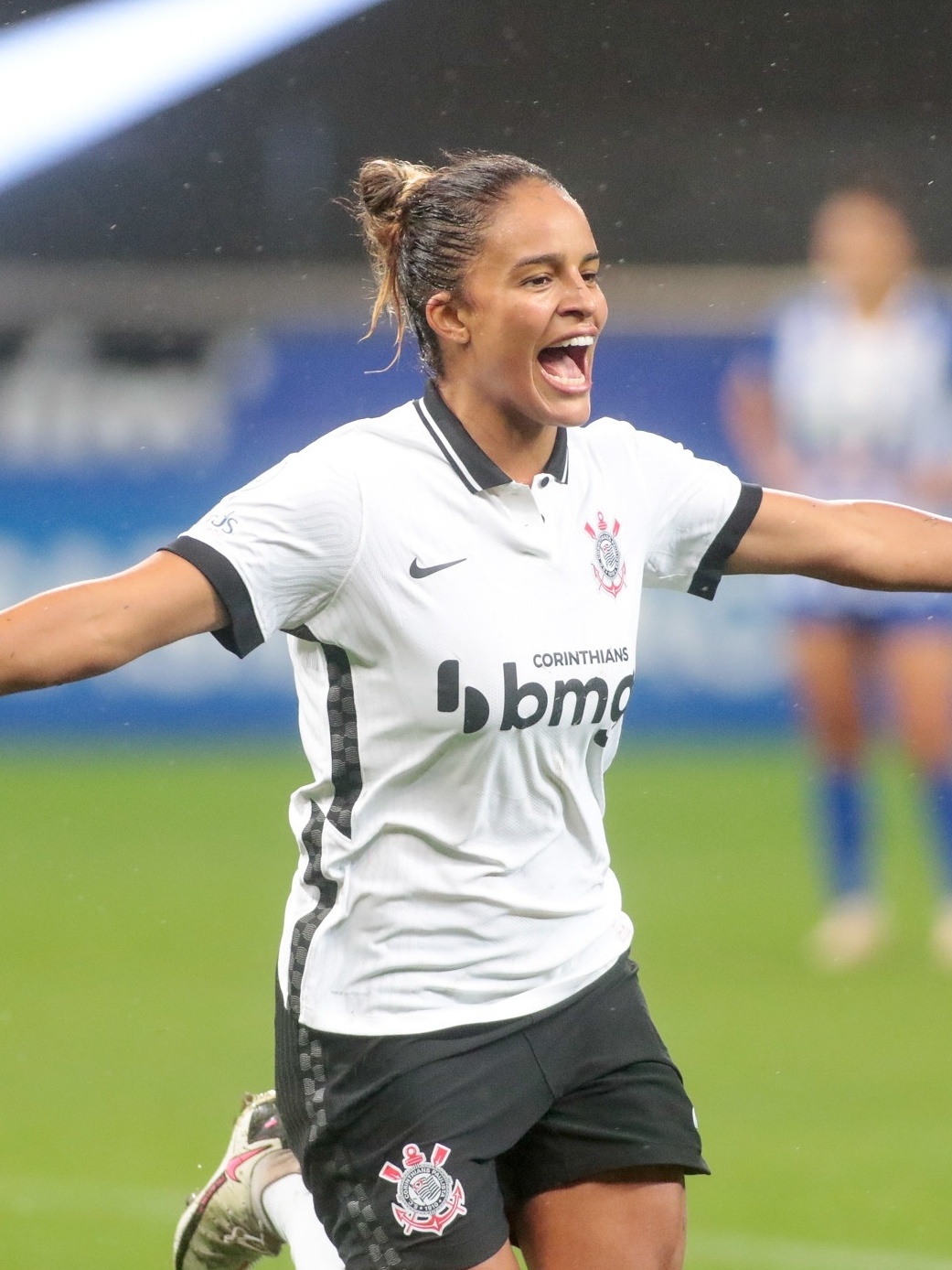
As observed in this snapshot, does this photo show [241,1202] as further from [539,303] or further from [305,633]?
[539,303]

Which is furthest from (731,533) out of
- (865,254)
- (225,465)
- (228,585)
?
(225,465)

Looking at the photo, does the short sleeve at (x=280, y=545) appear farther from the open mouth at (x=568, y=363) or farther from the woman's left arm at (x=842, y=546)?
the woman's left arm at (x=842, y=546)

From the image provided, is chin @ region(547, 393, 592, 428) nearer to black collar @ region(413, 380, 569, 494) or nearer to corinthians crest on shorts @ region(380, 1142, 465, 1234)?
black collar @ region(413, 380, 569, 494)

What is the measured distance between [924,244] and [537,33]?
170 inches

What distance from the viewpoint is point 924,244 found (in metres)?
13.3

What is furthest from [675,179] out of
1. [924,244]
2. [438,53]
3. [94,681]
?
[94,681]

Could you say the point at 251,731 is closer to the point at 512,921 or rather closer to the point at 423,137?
the point at 423,137

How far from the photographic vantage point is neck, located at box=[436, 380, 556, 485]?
2.85 m

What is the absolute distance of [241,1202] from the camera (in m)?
3.39

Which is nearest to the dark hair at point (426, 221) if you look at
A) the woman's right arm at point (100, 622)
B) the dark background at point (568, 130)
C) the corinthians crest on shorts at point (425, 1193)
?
the woman's right arm at point (100, 622)

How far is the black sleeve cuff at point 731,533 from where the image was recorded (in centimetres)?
300

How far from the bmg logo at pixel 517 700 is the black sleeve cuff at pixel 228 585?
25 cm

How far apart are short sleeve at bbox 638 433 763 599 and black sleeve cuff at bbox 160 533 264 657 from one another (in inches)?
26.4

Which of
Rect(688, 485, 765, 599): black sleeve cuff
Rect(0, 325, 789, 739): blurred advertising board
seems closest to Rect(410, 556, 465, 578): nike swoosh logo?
Rect(688, 485, 765, 599): black sleeve cuff
